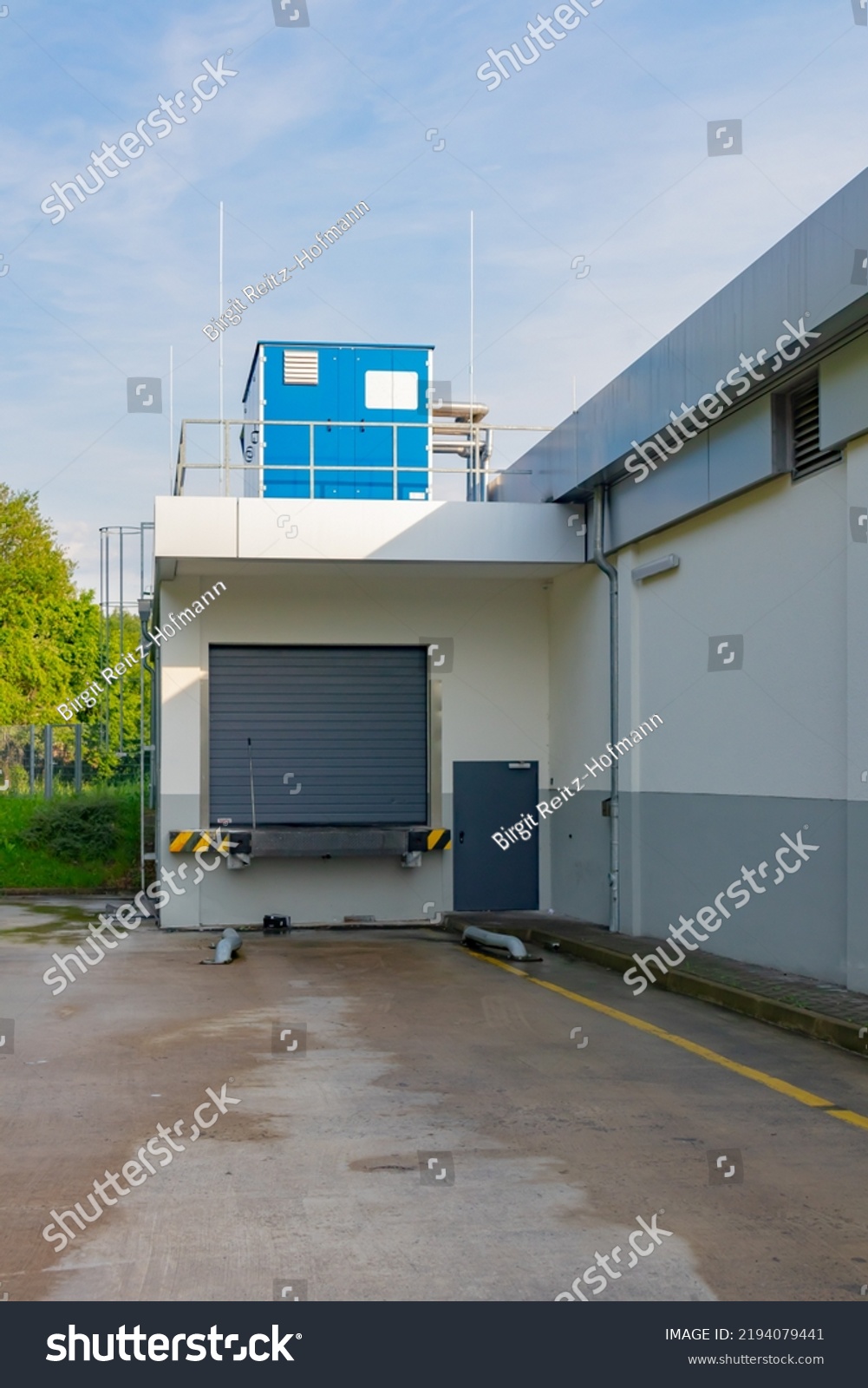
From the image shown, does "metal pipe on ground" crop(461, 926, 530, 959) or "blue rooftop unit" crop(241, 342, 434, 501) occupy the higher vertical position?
"blue rooftop unit" crop(241, 342, 434, 501)

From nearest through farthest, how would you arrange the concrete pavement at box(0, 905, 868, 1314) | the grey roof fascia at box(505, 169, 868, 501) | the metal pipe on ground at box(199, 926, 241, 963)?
the concrete pavement at box(0, 905, 868, 1314) → the grey roof fascia at box(505, 169, 868, 501) → the metal pipe on ground at box(199, 926, 241, 963)

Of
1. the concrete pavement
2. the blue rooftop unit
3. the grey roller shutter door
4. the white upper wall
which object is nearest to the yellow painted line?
the concrete pavement

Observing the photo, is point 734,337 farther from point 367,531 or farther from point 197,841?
point 197,841

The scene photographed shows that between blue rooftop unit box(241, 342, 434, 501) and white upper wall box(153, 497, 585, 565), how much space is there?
59.4 inches

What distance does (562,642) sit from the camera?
1873 centimetres

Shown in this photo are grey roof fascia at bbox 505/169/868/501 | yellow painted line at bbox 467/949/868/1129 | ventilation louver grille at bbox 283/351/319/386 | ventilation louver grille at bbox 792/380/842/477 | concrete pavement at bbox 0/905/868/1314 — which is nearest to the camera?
concrete pavement at bbox 0/905/868/1314

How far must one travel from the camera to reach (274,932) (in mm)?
17828

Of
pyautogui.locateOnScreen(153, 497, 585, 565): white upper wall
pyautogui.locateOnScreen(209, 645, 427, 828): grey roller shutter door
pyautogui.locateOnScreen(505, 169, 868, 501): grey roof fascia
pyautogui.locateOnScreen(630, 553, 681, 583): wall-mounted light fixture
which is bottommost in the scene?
pyautogui.locateOnScreen(209, 645, 427, 828): grey roller shutter door

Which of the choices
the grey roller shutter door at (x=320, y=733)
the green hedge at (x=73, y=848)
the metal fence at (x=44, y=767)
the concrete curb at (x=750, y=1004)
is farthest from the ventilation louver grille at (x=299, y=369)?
the metal fence at (x=44, y=767)

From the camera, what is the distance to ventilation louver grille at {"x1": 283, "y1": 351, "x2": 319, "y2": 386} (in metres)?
18.7

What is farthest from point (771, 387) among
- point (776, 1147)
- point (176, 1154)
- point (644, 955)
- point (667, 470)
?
point (176, 1154)

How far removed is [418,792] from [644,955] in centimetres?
618

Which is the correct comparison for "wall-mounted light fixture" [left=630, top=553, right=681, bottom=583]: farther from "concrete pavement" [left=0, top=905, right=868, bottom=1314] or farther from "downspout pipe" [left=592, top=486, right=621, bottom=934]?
"concrete pavement" [left=0, top=905, right=868, bottom=1314]
